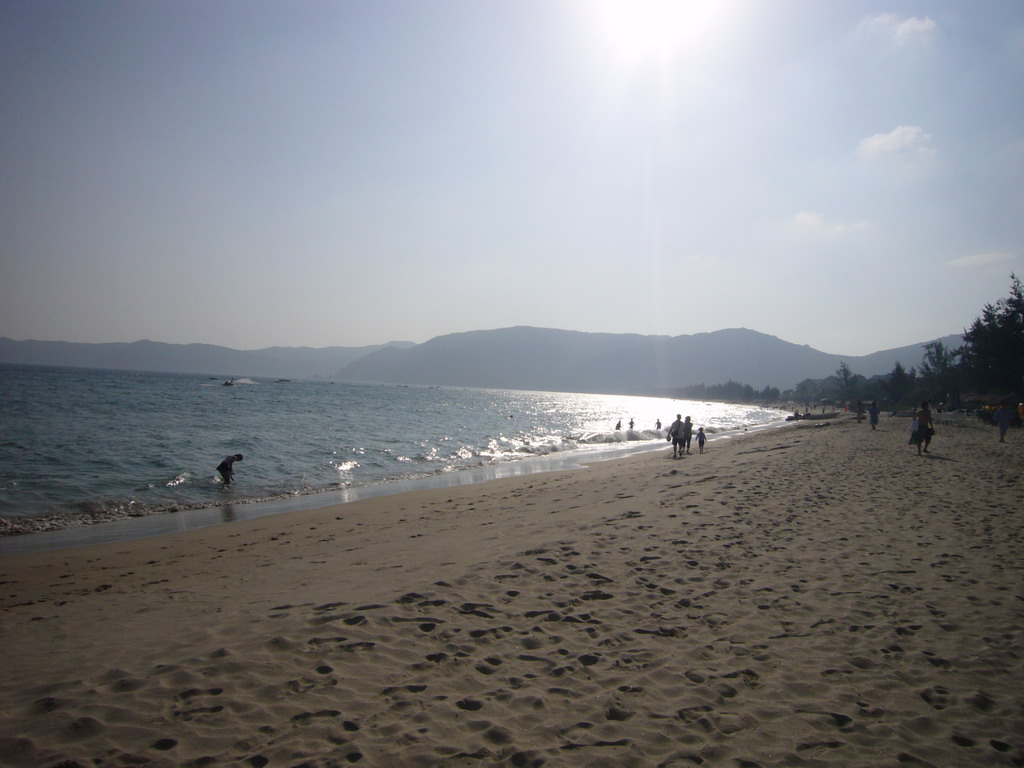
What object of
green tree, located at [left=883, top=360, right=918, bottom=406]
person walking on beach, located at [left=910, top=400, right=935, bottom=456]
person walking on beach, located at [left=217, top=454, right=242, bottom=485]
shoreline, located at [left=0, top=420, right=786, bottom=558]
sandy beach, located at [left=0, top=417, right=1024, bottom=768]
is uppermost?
green tree, located at [left=883, top=360, right=918, bottom=406]

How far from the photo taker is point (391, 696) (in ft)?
13.8

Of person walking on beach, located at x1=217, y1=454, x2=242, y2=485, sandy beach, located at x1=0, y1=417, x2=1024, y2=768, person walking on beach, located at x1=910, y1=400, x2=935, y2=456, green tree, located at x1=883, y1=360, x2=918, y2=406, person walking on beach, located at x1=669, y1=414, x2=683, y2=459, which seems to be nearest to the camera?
sandy beach, located at x1=0, y1=417, x2=1024, y2=768

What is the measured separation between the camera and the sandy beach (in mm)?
3666

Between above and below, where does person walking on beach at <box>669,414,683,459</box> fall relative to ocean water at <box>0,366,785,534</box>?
above

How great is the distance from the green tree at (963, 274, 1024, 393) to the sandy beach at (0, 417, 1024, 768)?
48.8 m

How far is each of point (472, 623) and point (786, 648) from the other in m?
3.06

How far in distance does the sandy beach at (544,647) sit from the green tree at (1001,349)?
160 feet

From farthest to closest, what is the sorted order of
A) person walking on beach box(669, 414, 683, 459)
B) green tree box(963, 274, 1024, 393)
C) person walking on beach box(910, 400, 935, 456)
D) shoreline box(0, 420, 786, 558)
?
1. green tree box(963, 274, 1024, 393)
2. person walking on beach box(669, 414, 683, 459)
3. person walking on beach box(910, 400, 935, 456)
4. shoreline box(0, 420, 786, 558)

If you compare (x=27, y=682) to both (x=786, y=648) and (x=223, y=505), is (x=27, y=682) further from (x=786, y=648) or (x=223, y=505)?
(x=223, y=505)

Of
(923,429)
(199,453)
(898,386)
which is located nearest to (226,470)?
(199,453)

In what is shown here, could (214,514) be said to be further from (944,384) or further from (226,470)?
(944,384)

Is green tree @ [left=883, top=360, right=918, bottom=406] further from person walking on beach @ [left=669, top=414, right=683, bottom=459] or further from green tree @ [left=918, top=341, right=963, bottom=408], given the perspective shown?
person walking on beach @ [left=669, top=414, right=683, bottom=459]

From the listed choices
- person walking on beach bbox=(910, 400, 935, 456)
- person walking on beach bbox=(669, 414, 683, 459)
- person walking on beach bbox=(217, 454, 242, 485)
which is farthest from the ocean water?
person walking on beach bbox=(910, 400, 935, 456)

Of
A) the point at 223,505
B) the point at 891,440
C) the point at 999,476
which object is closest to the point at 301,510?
the point at 223,505
